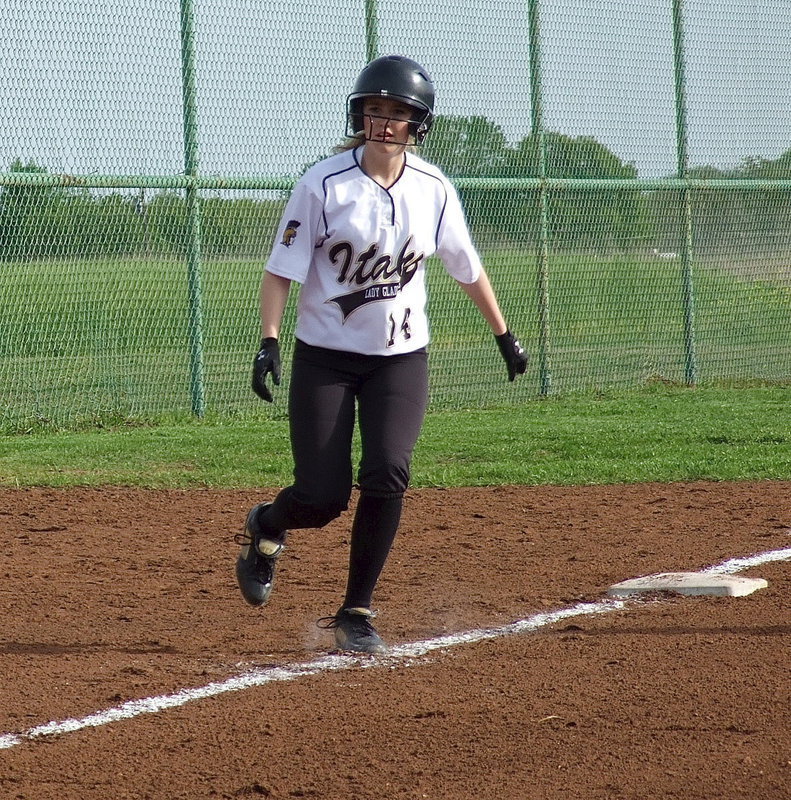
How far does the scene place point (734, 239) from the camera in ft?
47.4

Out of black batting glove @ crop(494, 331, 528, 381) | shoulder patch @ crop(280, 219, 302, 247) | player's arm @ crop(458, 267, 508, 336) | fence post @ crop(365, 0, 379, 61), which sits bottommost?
black batting glove @ crop(494, 331, 528, 381)

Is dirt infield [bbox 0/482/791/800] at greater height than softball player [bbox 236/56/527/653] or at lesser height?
lesser

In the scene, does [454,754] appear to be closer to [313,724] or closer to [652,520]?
[313,724]

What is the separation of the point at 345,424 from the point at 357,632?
714 mm

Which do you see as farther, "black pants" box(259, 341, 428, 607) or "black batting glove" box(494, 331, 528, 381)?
"black batting glove" box(494, 331, 528, 381)

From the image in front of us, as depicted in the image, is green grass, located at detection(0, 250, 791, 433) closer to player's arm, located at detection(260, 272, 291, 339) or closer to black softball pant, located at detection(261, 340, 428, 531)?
player's arm, located at detection(260, 272, 291, 339)

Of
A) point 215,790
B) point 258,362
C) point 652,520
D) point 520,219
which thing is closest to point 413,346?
point 258,362

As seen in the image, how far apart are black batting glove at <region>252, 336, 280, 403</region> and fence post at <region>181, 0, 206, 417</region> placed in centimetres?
629

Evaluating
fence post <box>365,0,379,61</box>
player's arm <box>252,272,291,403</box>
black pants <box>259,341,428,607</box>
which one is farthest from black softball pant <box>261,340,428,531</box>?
fence post <box>365,0,379,61</box>

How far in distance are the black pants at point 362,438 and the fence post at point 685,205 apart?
9.60 metres

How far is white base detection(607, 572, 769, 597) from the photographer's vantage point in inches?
207

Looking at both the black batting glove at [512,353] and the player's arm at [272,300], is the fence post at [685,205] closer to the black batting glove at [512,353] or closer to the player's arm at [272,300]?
the black batting glove at [512,353]

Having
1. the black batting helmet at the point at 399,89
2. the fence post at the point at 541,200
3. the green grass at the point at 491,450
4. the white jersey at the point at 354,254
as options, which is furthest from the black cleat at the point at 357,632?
the fence post at the point at 541,200

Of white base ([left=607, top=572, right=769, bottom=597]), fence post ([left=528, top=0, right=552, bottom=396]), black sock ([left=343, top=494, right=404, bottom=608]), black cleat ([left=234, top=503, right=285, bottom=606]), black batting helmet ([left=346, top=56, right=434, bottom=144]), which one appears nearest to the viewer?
black batting helmet ([left=346, top=56, right=434, bottom=144])
